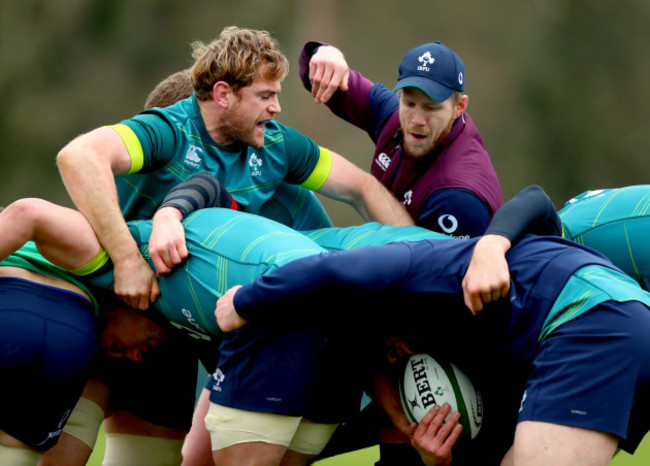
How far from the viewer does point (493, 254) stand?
94.8 inches

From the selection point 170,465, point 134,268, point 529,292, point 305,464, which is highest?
point 529,292

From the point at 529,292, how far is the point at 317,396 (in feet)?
2.49

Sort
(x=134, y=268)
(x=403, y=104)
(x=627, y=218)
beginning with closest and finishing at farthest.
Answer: (x=134, y=268) < (x=627, y=218) < (x=403, y=104)

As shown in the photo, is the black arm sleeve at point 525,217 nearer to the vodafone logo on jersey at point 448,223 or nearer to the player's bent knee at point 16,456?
the vodafone logo on jersey at point 448,223

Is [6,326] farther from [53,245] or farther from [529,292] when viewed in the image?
[529,292]

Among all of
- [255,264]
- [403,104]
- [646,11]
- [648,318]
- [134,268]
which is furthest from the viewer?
[646,11]

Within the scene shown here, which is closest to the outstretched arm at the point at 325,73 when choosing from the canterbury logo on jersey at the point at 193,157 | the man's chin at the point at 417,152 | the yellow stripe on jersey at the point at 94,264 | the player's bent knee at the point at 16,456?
the man's chin at the point at 417,152

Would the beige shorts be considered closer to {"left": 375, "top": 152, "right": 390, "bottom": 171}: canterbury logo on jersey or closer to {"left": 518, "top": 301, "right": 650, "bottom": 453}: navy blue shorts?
{"left": 518, "top": 301, "right": 650, "bottom": 453}: navy blue shorts

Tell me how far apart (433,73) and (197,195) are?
52.5 inches

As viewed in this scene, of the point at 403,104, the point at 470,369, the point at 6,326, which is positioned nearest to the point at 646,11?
the point at 403,104

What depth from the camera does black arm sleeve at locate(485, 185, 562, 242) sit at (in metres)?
2.54

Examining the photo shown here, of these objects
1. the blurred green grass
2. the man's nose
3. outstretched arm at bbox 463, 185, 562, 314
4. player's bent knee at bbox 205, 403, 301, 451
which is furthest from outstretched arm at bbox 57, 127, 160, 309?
the blurred green grass

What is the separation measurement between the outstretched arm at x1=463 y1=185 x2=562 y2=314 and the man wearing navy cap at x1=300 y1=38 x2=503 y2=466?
32.2 inches

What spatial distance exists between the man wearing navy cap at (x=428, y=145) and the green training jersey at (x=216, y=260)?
0.87 meters
